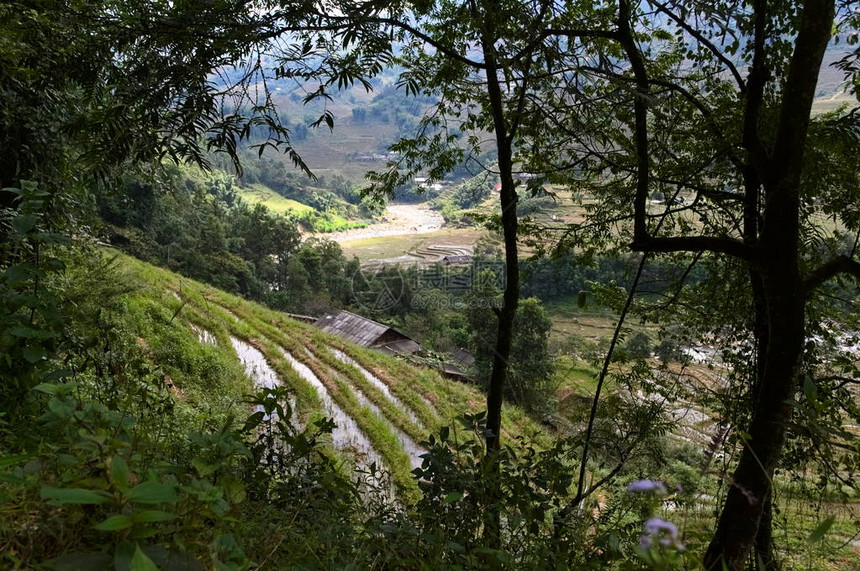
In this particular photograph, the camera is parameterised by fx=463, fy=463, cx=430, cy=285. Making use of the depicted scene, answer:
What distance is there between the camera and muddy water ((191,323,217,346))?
39.1ft

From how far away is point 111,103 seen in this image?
2641 mm

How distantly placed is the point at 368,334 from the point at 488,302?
1994cm

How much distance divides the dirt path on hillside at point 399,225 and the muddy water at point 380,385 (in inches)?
2702

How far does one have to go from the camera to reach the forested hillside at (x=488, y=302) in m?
1.47

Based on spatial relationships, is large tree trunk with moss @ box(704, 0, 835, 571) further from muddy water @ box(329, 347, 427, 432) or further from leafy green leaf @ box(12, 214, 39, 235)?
muddy water @ box(329, 347, 427, 432)

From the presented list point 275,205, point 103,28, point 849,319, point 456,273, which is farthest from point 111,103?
point 275,205

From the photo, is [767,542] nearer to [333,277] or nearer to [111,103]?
[111,103]

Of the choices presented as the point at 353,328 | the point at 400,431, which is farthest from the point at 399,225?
the point at 400,431

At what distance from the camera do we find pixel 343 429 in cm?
1070

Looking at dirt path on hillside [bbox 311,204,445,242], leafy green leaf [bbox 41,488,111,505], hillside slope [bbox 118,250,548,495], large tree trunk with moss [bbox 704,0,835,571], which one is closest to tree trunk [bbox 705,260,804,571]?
large tree trunk with moss [bbox 704,0,835,571]

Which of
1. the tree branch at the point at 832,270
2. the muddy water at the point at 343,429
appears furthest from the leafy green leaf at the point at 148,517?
the muddy water at the point at 343,429

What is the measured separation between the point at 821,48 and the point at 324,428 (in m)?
3.25

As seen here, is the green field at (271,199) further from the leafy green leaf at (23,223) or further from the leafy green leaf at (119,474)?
the leafy green leaf at (119,474)

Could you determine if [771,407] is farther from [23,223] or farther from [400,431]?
[400,431]
